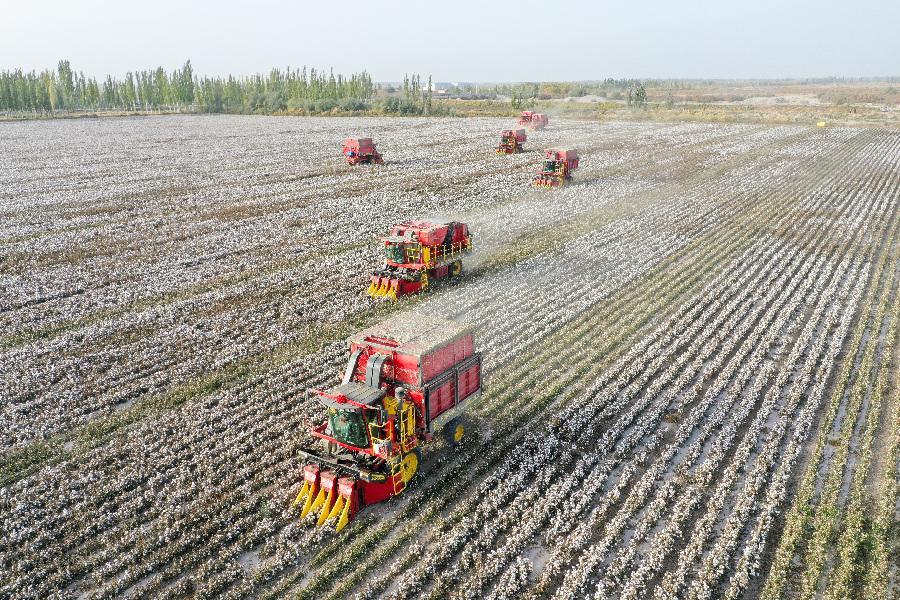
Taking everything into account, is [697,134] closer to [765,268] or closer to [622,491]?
[765,268]

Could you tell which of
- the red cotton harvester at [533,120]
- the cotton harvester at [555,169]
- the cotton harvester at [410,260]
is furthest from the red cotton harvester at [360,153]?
the red cotton harvester at [533,120]

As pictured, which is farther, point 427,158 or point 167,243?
point 427,158

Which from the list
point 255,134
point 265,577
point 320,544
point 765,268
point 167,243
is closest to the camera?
point 265,577

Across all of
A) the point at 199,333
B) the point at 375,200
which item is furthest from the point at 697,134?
the point at 199,333

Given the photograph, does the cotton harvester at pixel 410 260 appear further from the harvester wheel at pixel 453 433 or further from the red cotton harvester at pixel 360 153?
the red cotton harvester at pixel 360 153

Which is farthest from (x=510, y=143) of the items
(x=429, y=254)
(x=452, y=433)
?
(x=452, y=433)

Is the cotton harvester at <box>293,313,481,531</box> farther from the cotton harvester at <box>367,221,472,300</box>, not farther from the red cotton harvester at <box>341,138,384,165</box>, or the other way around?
the red cotton harvester at <box>341,138,384,165</box>

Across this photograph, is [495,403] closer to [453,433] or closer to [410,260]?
[453,433]
